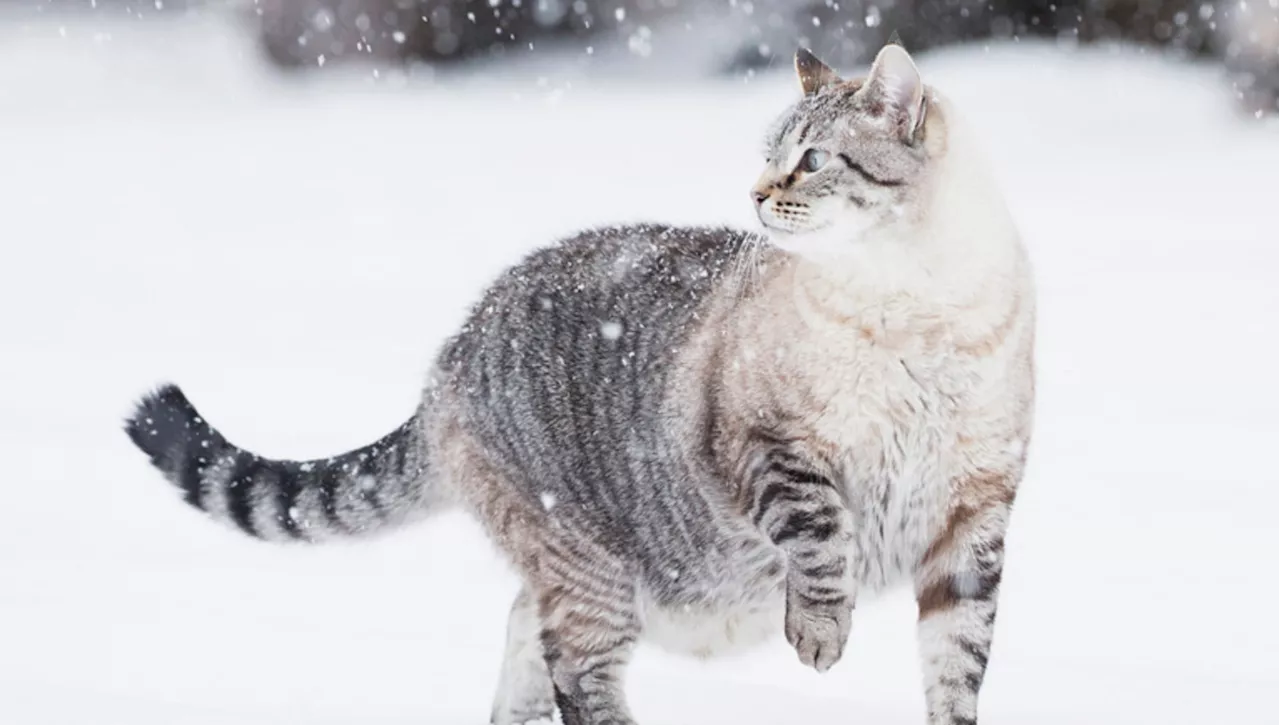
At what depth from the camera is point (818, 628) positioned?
10.8ft

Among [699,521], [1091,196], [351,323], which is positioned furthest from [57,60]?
[699,521]

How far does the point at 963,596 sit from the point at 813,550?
36cm

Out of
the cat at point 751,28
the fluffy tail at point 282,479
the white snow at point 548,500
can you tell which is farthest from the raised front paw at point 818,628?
the cat at point 751,28

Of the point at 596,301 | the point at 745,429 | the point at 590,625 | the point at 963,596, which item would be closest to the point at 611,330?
the point at 596,301

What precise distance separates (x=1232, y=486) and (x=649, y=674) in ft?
8.93

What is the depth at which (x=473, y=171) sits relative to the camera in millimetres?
12758

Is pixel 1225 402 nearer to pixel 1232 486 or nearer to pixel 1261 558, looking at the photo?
pixel 1232 486

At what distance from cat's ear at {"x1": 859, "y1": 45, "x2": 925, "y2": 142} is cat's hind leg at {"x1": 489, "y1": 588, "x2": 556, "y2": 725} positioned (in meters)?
1.45

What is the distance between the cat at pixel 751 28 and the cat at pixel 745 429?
894 centimetres

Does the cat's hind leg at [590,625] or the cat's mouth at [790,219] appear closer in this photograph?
the cat's mouth at [790,219]

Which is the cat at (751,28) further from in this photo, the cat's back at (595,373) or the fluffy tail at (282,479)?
the fluffy tail at (282,479)

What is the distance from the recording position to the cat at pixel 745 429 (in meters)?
3.28

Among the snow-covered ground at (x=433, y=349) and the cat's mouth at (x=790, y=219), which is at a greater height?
the cat's mouth at (x=790, y=219)

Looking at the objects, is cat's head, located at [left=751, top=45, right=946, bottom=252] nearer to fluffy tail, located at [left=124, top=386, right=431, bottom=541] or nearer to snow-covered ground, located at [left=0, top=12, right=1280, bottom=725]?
snow-covered ground, located at [left=0, top=12, right=1280, bottom=725]
